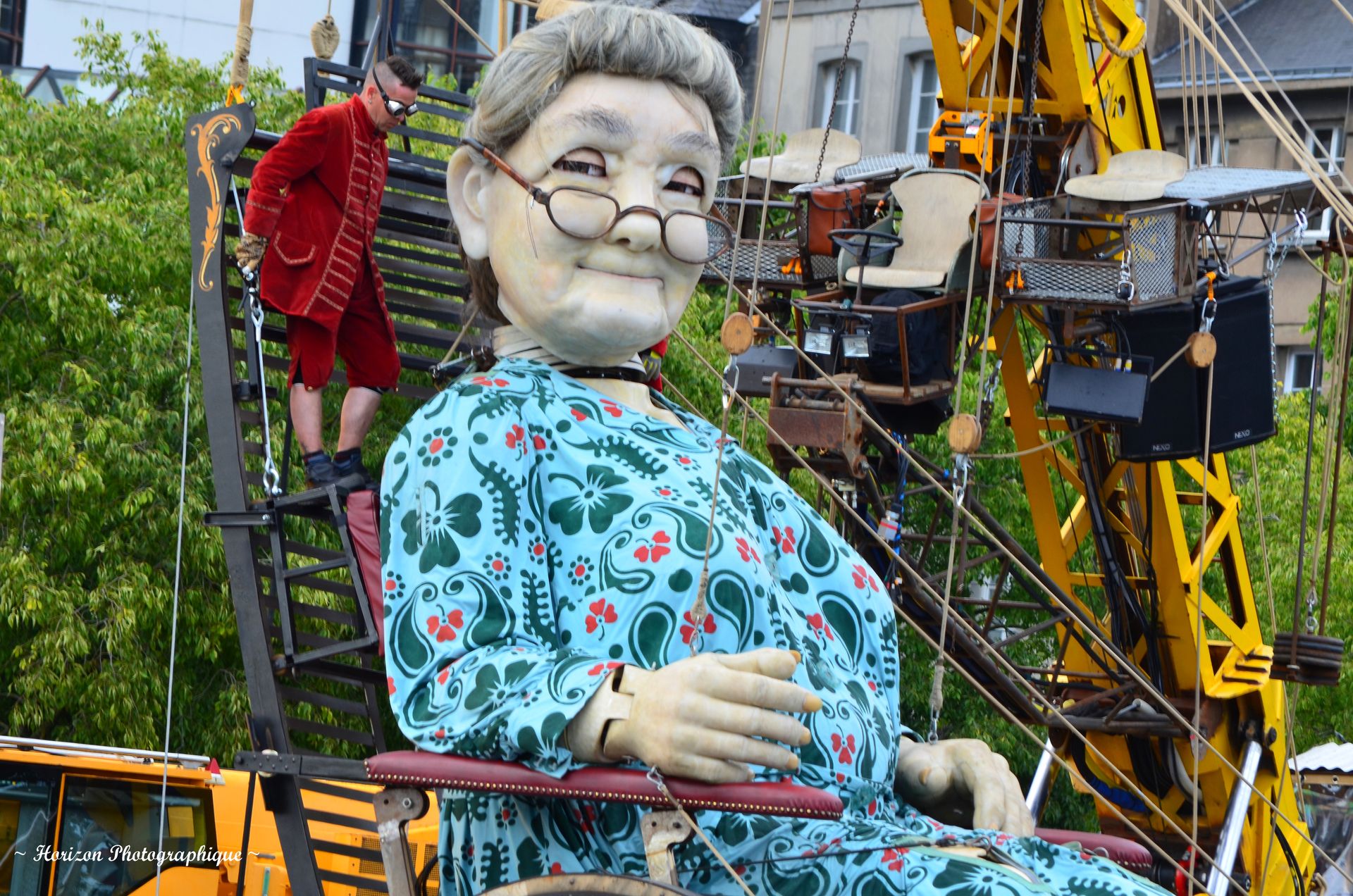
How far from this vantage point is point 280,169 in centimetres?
415

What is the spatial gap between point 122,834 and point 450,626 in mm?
5210

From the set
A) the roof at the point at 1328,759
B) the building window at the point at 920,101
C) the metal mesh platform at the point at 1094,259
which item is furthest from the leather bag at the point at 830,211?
the building window at the point at 920,101

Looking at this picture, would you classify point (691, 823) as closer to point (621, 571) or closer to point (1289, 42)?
point (621, 571)

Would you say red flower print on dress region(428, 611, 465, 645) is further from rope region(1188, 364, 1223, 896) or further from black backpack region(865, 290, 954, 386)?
black backpack region(865, 290, 954, 386)

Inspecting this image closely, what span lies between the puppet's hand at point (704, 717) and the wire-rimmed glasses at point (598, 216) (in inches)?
25.0

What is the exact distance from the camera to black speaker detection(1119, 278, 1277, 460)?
22.4 feet

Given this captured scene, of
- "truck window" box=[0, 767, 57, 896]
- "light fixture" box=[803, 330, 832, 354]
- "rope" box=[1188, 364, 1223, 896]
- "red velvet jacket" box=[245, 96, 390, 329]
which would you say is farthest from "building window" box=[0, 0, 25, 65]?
"red velvet jacket" box=[245, 96, 390, 329]

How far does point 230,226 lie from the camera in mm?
4332

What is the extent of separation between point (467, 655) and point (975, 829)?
2.31 ft

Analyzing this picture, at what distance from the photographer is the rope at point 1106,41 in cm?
682

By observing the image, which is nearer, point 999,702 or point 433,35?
point 999,702

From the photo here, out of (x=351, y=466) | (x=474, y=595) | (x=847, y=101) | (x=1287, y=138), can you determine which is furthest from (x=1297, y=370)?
(x=474, y=595)

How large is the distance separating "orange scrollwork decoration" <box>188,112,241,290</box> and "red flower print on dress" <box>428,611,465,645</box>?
2319 mm

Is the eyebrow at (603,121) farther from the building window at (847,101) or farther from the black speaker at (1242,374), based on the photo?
the building window at (847,101)
